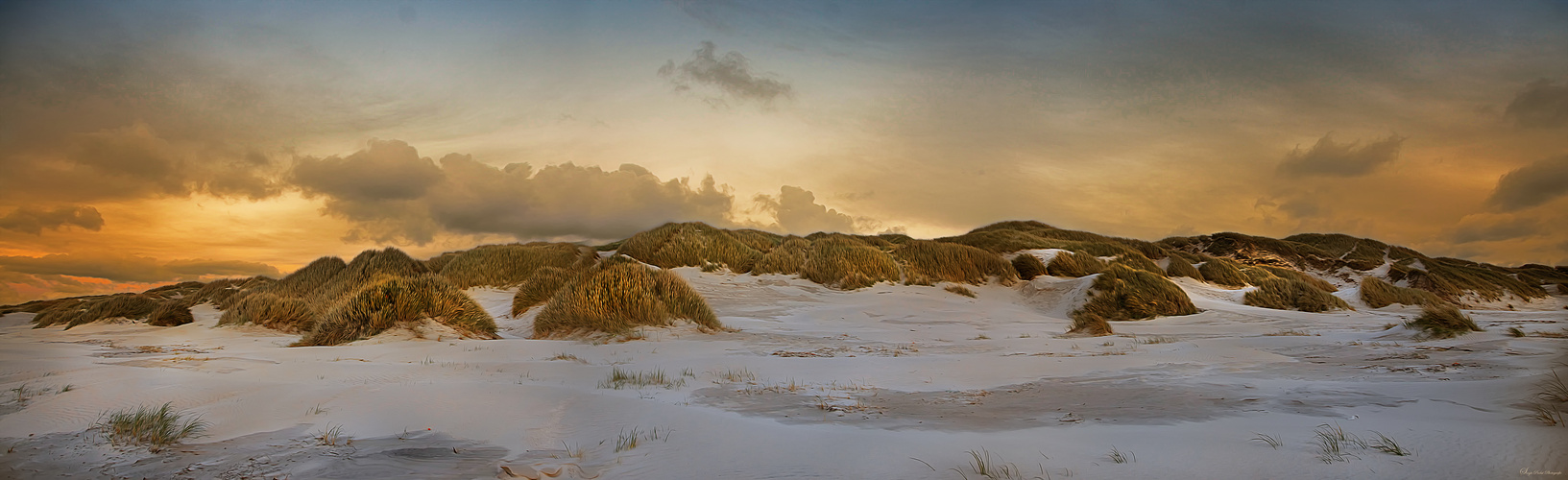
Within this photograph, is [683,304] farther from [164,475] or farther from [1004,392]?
[164,475]

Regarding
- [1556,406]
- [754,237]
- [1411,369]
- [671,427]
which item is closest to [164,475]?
[671,427]

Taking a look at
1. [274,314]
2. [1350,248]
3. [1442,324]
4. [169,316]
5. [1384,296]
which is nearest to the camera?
[1442,324]

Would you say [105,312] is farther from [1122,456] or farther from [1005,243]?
[1005,243]

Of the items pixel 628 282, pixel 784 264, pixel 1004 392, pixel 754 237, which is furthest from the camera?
pixel 754 237

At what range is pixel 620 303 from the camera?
7.04 meters

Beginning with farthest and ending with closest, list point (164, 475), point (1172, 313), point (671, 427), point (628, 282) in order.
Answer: point (1172, 313)
point (628, 282)
point (671, 427)
point (164, 475)

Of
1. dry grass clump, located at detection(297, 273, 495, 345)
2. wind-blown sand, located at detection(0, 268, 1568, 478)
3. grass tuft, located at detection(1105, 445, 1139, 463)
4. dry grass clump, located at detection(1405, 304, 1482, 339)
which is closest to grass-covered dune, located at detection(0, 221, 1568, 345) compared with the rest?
dry grass clump, located at detection(297, 273, 495, 345)

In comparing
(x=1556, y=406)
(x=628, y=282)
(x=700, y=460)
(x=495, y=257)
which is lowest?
(x=700, y=460)

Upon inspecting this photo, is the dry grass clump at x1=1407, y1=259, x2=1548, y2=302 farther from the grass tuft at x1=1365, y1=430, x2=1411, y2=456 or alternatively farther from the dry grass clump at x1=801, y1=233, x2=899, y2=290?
the grass tuft at x1=1365, y1=430, x2=1411, y2=456

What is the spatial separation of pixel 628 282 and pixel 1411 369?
6246 millimetres

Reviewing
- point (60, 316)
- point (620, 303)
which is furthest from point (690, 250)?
point (60, 316)

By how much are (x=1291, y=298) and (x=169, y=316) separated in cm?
1653

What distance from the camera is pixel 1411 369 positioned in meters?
3.51

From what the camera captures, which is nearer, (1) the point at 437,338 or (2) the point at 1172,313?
(1) the point at 437,338
